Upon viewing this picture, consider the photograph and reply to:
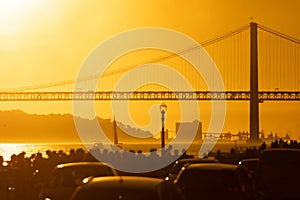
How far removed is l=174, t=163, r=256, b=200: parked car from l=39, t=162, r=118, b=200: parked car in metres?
1.71

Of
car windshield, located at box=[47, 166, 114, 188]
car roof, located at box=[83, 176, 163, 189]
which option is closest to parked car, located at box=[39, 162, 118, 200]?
car windshield, located at box=[47, 166, 114, 188]

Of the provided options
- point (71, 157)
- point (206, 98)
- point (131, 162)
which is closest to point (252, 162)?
point (71, 157)

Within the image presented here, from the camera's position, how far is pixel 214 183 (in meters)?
14.1

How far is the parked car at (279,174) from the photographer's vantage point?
17000 mm

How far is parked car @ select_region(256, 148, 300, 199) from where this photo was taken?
55.8 ft

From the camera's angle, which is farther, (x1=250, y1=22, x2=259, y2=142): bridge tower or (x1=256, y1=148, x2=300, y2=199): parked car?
(x1=250, y1=22, x2=259, y2=142): bridge tower

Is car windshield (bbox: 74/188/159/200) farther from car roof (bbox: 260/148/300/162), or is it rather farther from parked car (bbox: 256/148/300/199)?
car roof (bbox: 260/148/300/162)

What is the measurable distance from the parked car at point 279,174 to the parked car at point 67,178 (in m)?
3.24

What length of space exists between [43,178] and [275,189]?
690 centimetres

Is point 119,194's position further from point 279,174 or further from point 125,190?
point 279,174

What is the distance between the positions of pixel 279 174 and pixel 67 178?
178 inches

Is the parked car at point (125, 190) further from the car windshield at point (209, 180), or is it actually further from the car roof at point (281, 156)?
the car roof at point (281, 156)

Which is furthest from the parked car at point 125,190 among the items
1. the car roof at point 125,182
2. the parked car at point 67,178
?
the parked car at point 67,178

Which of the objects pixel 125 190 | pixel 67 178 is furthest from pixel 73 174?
pixel 125 190
